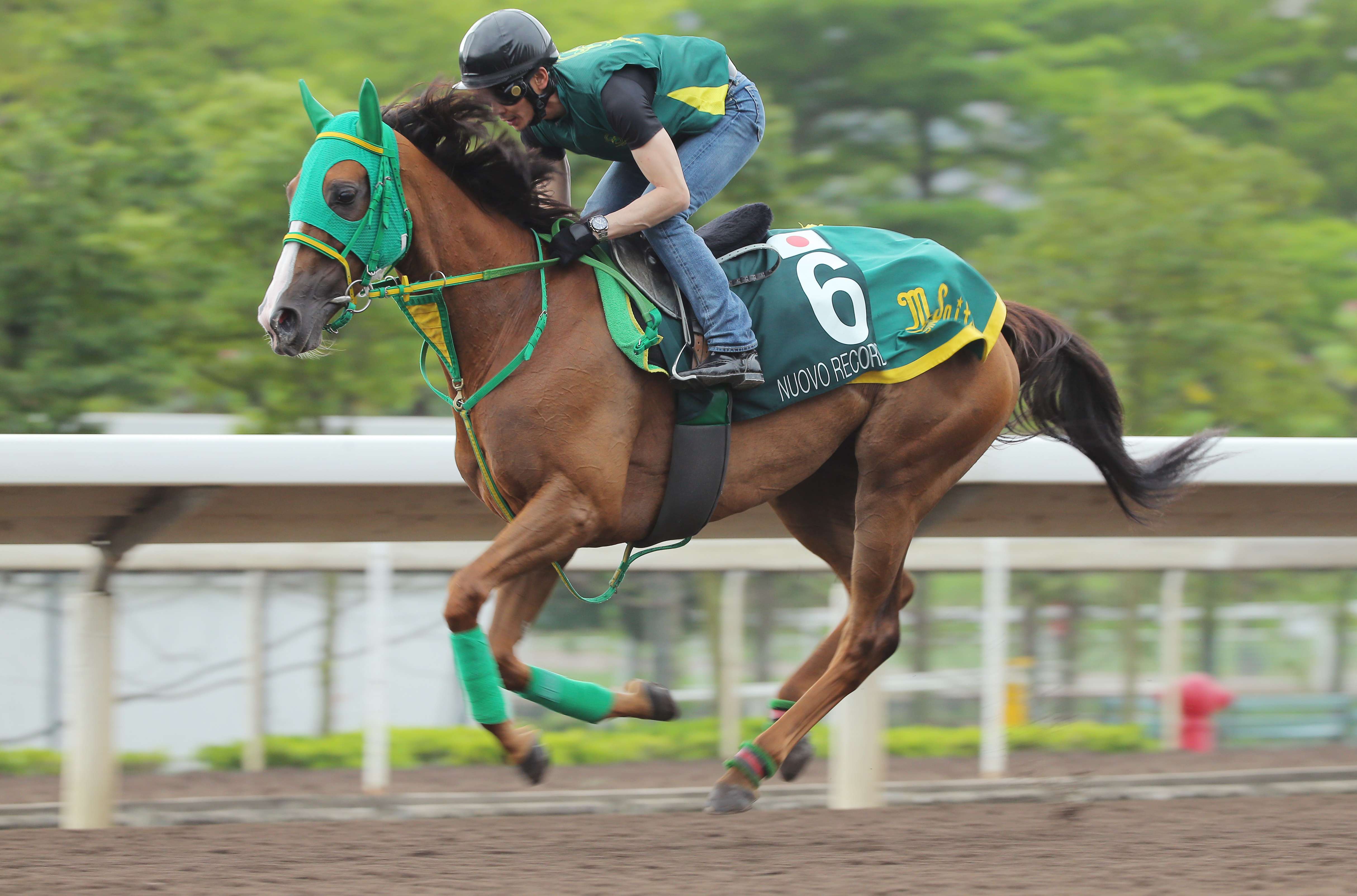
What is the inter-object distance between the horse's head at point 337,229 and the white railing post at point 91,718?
1.80 metres

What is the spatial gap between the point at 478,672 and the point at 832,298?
149cm

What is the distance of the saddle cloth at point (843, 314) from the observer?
160 inches

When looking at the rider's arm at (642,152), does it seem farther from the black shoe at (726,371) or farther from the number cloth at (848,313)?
the black shoe at (726,371)

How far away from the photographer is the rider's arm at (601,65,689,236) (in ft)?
12.4

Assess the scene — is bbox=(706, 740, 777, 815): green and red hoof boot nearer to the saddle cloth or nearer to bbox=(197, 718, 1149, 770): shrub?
the saddle cloth

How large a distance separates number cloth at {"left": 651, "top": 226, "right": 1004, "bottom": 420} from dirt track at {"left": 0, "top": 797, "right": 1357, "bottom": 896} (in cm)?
127

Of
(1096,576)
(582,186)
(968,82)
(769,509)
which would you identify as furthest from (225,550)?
(968,82)

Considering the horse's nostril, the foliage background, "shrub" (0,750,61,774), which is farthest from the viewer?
the foliage background

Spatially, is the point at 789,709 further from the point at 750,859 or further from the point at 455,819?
the point at 455,819

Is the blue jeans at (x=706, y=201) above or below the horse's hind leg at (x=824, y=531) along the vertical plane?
above

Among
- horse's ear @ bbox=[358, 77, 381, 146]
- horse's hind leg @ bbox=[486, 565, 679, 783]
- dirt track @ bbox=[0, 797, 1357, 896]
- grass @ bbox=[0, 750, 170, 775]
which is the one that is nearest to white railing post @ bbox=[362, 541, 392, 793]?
grass @ bbox=[0, 750, 170, 775]

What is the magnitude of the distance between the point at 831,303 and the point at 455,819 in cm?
232

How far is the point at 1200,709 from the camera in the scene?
999 centimetres

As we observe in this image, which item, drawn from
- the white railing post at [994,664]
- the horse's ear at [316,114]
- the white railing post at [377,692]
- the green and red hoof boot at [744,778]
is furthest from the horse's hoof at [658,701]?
the white railing post at [994,664]
